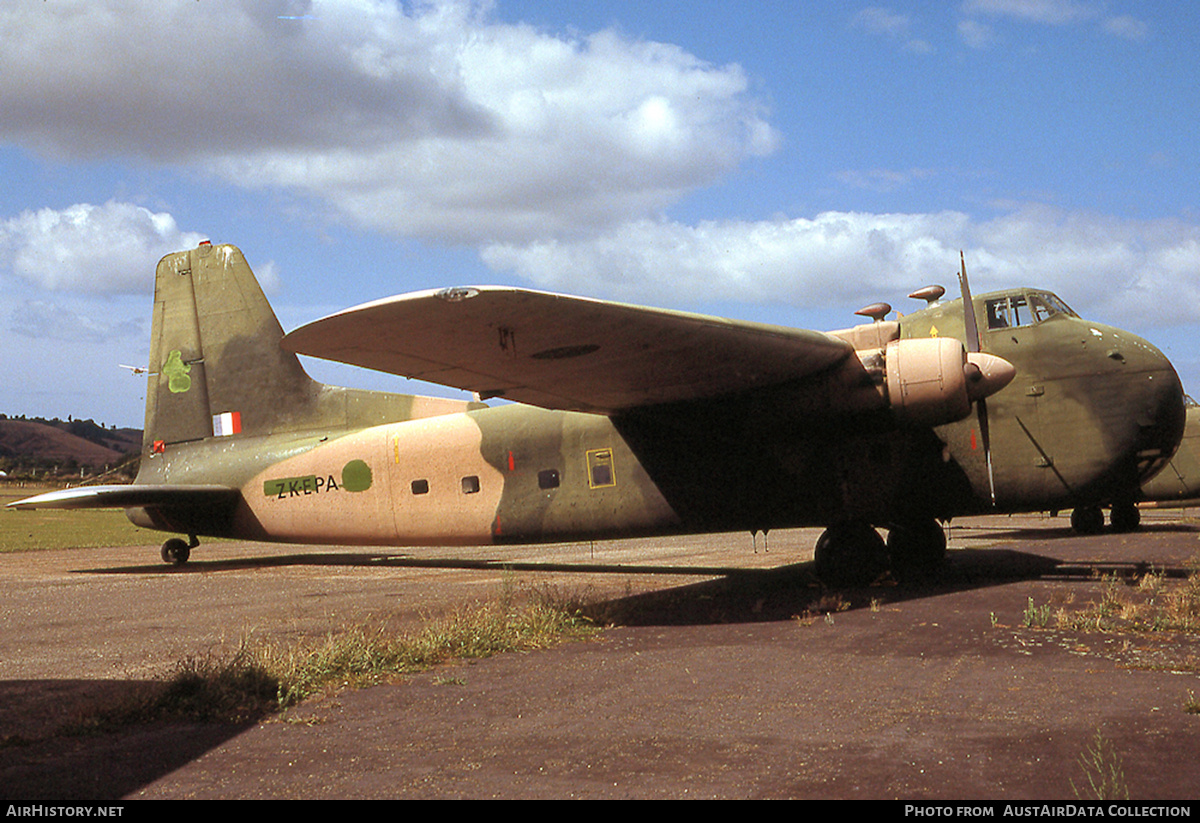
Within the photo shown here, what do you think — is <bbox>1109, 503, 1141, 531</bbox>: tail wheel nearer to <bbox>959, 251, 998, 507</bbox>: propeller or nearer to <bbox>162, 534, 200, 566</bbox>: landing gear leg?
<bbox>959, 251, 998, 507</bbox>: propeller

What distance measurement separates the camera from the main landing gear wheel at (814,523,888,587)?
40.4 feet

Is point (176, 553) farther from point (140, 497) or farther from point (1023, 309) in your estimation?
point (1023, 309)

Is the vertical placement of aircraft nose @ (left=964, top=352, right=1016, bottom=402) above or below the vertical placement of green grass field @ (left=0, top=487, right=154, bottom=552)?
above

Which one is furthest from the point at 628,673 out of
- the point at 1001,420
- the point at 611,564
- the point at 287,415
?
the point at 287,415

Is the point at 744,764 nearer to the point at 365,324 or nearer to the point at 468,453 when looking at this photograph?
the point at 365,324

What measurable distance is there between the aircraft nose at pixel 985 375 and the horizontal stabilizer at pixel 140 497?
1446 cm

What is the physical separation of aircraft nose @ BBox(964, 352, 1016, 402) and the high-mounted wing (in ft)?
5.63

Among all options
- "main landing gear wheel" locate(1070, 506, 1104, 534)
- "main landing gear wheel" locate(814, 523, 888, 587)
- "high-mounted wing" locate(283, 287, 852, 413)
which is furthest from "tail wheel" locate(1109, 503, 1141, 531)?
"high-mounted wing" locate(283, 287, 852, 413)

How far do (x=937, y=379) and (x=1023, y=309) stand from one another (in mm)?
2656

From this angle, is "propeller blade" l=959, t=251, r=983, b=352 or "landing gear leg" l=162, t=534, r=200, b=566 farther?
"landing gear leg" l=162, t=534, r=200, b=566

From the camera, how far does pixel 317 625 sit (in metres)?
10.3

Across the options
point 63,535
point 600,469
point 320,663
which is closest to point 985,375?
point 600,469

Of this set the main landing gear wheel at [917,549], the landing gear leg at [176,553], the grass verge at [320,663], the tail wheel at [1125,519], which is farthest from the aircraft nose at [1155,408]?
the landing gear leg at [176,553]

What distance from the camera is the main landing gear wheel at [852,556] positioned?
12.3 meters
